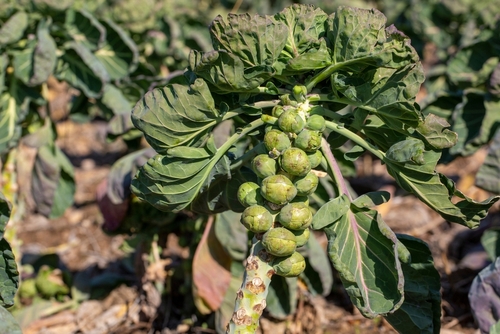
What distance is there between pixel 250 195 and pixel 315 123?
0.29m

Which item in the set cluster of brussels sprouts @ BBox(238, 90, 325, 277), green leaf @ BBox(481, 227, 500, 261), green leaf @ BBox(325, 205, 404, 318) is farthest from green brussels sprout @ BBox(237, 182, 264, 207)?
green leaf @ BBox(481, 227, 500, 261)

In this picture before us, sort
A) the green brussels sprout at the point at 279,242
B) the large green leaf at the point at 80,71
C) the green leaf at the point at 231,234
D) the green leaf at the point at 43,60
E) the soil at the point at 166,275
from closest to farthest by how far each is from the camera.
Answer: the green brussels sprout at the point at 279,242 → the green leaf at the point at 231,234 → the green leaf at the point at 43,60 → the soil at the point at 166,275 → the large green leaf at the point at 80,71

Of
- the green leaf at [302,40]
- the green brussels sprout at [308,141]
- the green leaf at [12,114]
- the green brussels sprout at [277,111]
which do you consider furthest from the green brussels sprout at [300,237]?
the green leaf at [12,114]

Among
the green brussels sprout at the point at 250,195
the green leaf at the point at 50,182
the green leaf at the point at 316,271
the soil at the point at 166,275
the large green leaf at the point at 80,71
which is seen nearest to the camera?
the green brussels sprout at the point at 250,195

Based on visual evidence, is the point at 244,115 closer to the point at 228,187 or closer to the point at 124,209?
the point at 228,187

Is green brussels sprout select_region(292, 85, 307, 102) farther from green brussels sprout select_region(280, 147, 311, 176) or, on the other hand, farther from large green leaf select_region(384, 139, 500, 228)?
large green leaf select_region(384, 139, 500, 228)

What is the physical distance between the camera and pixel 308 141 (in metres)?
1.75

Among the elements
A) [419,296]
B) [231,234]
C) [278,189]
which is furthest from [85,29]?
[419,296]

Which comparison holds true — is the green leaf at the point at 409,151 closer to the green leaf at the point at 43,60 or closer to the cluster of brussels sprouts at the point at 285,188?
the cluster of brussels sprouts at the point at 285,188

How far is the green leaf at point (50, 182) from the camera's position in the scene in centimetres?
329

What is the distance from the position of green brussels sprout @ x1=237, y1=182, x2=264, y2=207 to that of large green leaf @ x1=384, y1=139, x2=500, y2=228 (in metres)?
0.40

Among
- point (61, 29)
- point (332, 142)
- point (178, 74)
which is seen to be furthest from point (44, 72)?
point (332, 142)

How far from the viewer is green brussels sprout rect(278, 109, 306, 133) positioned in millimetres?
1773

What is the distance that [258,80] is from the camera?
175 centimetres
